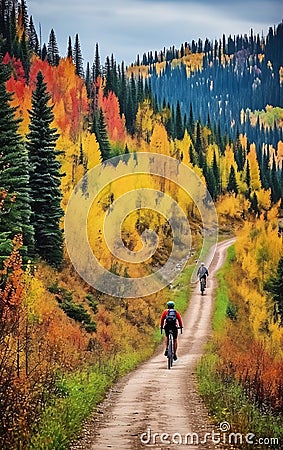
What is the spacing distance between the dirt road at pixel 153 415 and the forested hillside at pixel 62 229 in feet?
1.57

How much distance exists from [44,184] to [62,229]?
12.6 feet

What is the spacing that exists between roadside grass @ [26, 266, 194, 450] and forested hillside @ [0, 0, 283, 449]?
0.05 m

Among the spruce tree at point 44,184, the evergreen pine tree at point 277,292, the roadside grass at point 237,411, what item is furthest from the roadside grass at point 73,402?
the evergreen pine tree at point 277,292

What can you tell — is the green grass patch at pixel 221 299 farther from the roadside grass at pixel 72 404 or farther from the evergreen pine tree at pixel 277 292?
the roadside grass at pixel 72 404

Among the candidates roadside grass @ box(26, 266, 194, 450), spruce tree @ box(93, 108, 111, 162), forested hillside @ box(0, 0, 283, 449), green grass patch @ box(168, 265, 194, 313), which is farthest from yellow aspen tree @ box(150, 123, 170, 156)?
roadside grass @ box(26, 266, 194, 450)

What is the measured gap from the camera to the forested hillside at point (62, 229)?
13570 mm

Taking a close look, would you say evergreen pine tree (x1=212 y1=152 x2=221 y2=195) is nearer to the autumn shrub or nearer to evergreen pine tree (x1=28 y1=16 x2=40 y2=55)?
the autumn shrub

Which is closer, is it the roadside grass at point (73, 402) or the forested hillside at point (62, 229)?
the roadside grass at point (73, 402)

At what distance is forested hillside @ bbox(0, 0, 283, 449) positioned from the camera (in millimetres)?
13570

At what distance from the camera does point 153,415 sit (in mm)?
11141

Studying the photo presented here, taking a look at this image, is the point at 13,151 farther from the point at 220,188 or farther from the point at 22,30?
the point at 220,188

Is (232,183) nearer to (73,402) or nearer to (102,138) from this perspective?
(102,138)

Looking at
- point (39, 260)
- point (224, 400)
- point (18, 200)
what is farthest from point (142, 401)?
point (39, 260)

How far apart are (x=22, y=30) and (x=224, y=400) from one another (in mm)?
76792
